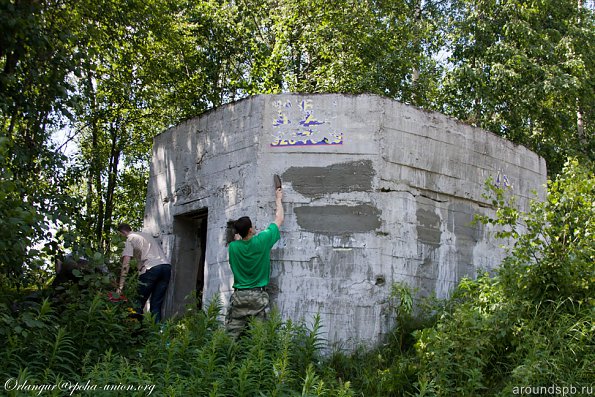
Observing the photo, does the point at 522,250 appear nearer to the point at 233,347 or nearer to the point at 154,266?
the point at 233,347

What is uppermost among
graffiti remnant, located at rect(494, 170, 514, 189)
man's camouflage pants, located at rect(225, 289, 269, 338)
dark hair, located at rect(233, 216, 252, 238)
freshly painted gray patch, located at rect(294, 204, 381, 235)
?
graffiti remnant, located at rect(494, 170, 514, 189)

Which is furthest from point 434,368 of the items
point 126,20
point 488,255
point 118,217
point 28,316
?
point 118,217

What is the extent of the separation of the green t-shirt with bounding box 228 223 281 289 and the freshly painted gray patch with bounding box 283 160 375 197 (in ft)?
2.33

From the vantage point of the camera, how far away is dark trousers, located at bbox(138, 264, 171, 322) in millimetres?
7680

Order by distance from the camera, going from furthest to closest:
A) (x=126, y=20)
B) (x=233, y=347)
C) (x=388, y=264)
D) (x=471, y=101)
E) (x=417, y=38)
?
(x=417, y=38) < (x=471, y=101) < (x=126, y=20) < (x=388, y=264) < (x=233, y=347)

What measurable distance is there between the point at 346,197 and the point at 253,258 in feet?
4.20

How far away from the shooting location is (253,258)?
6.64m

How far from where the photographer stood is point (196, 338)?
616cm

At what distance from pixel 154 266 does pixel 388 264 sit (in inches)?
112

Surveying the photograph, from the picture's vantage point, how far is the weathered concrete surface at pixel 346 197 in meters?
6.91

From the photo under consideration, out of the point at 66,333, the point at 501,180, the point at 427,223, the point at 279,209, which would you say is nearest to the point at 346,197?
the point at 279,209

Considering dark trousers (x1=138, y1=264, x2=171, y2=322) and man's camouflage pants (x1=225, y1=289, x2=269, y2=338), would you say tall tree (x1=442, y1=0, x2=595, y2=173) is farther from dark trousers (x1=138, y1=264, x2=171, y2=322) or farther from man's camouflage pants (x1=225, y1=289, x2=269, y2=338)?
man's camouflage pants (x1=225, y1=289, x2=269, y2=338)

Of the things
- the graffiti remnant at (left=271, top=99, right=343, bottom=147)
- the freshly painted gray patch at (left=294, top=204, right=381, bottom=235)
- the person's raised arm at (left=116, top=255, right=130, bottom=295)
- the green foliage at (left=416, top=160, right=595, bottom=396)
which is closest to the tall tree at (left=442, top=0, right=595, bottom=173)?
the graffiti remnant at (left=271, top=99, right=343, bottom=147)

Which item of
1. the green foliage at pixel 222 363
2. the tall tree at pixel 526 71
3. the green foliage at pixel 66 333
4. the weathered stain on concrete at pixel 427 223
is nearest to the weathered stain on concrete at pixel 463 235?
the weathered stain on concrete at pixel 427 223
